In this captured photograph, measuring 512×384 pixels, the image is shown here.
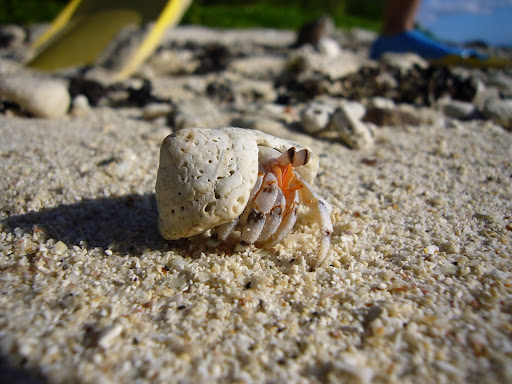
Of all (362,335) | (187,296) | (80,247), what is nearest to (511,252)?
(362,335)

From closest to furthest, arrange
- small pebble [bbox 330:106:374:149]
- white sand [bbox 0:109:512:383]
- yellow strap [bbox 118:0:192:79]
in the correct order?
white sand [bbox 0:109:512:383], small pebble [bbox 330:106:374:149], yellow strap [bbox 118:0:192:79]

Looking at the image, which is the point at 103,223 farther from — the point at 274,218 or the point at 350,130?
the point at 350,130

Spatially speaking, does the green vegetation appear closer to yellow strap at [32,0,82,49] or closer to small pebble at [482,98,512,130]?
yellow strap at [32,0,82,49]

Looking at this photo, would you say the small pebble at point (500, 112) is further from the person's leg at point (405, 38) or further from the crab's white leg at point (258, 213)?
the crab's white leg at point (258, 213)

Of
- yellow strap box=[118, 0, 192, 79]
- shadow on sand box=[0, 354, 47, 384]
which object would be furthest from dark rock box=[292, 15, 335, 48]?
shadow on sand box=[0, 354, 47, 384]

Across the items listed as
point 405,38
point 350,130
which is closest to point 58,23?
point 350,130

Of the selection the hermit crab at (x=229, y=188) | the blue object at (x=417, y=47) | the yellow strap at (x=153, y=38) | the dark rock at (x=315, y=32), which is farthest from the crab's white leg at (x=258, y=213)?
the dark rock at (x=315, y=32)

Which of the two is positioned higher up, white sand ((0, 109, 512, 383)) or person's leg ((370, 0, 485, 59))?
person's leg ((370, 0, 485, 59))

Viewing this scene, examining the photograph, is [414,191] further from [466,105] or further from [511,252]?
[466,105]
